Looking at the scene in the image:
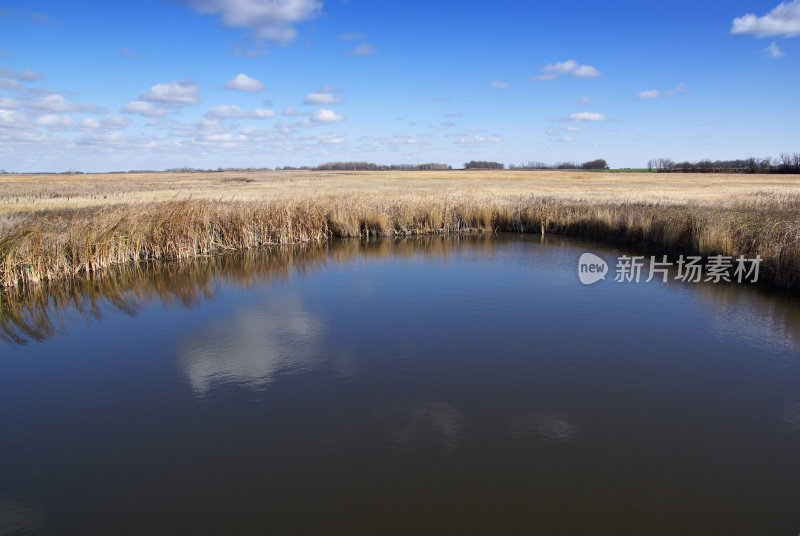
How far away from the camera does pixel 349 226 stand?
20359mm

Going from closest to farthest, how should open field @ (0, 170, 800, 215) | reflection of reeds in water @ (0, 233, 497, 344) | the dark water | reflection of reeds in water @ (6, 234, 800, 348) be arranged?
the dark water → reflection of reeds in water @ (6, 234, 800, 348) → reflection of reeds in water @ (0, 233, 497, 344) → open field @ (0, 170, 800, 215)

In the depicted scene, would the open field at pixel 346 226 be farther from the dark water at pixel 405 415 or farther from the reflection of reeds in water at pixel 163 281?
the dark water at pixel 405 415

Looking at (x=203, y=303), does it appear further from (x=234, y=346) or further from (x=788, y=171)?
(x=788, y=171)

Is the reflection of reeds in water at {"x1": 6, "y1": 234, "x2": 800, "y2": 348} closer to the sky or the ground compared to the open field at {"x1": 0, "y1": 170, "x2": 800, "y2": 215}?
closer to the ground

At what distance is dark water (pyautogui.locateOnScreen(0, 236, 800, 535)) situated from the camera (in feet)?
13.0

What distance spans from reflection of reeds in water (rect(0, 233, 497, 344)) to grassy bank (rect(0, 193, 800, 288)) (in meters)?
0.68

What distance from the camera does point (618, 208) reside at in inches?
766

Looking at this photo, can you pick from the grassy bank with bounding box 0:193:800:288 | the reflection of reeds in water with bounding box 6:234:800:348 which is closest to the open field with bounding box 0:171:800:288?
the grassy bank with bounding box 0:193:800:288

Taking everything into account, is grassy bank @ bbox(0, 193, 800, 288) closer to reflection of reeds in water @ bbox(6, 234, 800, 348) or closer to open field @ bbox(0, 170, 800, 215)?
reflection of reeds in water @ bbox(6, 234, 800, 348)

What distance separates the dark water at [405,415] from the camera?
3969 mm

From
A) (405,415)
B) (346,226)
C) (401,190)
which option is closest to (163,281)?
(346,226)

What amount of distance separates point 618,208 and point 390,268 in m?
10.8

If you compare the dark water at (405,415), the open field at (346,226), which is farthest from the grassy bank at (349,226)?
the dark water at (405,415)

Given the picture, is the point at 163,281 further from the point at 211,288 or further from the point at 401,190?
the point at 401,190
